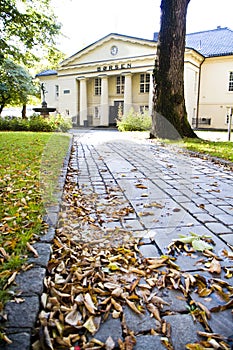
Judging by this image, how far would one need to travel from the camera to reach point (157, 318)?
4.66ft

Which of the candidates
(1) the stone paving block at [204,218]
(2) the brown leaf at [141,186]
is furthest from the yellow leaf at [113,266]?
(2) the brown leaf at [141,186]

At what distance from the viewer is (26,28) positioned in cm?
1327

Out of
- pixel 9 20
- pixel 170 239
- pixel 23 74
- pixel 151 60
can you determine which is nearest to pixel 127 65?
pixel 151 60

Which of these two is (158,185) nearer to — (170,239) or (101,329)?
(170,239)

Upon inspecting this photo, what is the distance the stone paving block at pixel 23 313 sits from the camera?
1267 millimetres

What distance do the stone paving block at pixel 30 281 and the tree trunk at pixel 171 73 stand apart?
351 inches

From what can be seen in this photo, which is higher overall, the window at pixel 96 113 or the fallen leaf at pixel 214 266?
the window at pixel 96 113

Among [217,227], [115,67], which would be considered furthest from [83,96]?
[217,227]

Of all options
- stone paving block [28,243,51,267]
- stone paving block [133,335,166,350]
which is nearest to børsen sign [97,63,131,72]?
stone paving block [28,243,51,267]

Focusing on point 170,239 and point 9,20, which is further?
point 9,20

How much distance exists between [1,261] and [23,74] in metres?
22.5

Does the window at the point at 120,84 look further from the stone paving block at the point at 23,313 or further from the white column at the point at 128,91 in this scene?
the stone paving block at the point at 23,313

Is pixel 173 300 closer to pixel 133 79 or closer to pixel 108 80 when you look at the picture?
pixel 133 79

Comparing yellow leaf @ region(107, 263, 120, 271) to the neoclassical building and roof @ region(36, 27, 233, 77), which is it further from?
roof @ region(36, 27, 233, 77)
